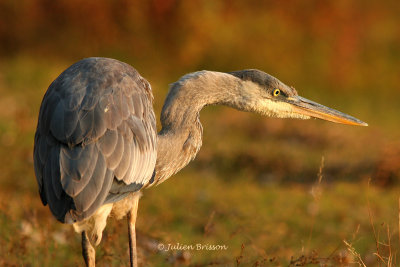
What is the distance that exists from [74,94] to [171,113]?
621mm

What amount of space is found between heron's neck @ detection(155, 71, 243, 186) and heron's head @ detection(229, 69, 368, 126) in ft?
0.67

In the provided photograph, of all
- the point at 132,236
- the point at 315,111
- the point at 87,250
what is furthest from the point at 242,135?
the point at 87,250

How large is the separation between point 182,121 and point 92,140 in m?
0.72

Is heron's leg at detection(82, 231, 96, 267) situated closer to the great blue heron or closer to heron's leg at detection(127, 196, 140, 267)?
the great blue heron

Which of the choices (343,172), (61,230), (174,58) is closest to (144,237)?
(61,230)

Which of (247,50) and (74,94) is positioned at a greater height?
(74,94)

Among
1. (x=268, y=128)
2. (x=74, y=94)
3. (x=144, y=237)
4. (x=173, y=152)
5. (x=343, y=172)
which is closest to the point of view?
(x=74, y=94)

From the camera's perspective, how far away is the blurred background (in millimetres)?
4879

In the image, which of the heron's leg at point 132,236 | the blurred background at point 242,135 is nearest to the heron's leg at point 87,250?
the heron's leg at point 132,236

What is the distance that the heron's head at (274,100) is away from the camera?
4.12m

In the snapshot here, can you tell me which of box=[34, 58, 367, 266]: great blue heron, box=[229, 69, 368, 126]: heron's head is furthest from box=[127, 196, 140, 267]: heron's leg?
box=[229, 69, 368, 126]: heron's head

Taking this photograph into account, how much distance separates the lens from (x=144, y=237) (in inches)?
197

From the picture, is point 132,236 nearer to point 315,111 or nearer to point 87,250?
point 87,250

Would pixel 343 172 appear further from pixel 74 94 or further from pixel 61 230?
pixel 74 94
